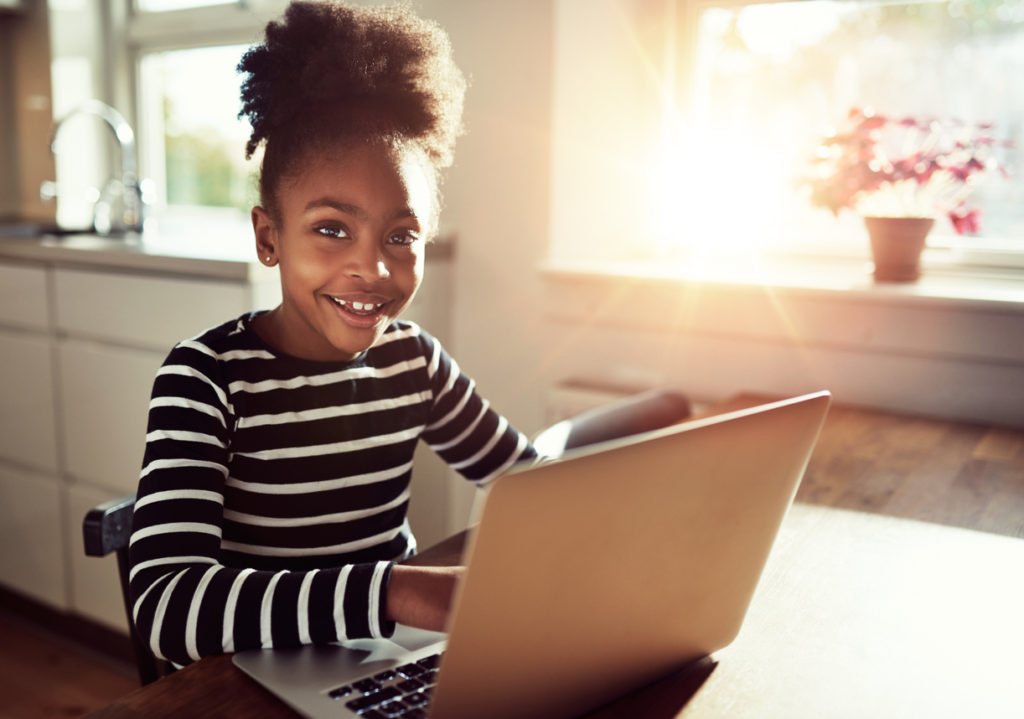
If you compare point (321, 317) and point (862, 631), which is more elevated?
point (321, 317)

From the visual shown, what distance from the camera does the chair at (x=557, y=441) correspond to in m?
0.90

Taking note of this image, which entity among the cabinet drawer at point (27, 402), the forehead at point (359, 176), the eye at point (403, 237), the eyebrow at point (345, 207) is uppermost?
the forehead at point (359, 176)

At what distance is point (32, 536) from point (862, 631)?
214cm

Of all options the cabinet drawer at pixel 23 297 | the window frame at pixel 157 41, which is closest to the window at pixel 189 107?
the window frame at pixel 157 41

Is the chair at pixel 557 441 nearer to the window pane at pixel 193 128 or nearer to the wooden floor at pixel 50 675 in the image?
the wooden floor at pixel 50 675

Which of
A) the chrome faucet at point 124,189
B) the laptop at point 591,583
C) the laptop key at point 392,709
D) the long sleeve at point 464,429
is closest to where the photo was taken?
the laptop at point 591,583

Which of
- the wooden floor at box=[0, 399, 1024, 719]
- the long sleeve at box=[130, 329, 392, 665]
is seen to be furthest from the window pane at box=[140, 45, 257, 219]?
the long sleeve at box=[130, 329, 392, 665]

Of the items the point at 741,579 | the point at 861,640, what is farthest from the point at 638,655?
the point at 861,640

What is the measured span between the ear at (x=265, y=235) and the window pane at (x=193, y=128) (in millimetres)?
1721

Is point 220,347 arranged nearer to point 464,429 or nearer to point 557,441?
point 464,429

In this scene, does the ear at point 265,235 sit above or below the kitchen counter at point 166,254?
above

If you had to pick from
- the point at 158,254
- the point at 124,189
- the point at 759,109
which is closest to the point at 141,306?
the point at 158,254

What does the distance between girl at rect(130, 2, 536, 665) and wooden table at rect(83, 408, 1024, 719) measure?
178 mm

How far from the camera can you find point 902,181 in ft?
5.21
